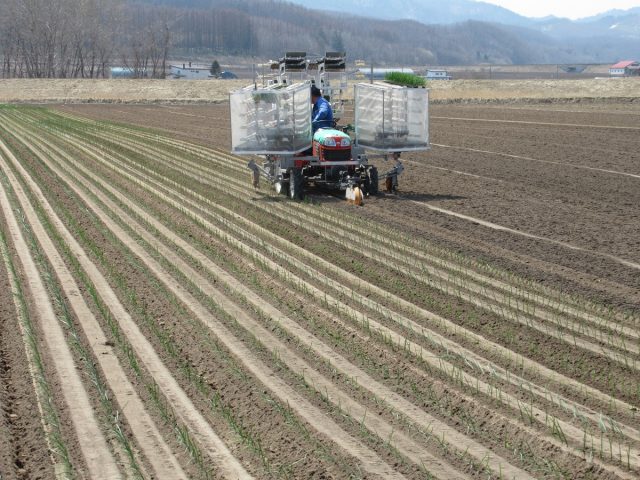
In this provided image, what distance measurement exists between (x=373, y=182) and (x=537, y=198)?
290 cm

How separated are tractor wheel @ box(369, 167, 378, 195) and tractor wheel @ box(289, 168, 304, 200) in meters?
1.26

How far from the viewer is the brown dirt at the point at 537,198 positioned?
1204 centimetres

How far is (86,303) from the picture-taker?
1041 cm

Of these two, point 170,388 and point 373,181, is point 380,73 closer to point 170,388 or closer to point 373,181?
point 373,181

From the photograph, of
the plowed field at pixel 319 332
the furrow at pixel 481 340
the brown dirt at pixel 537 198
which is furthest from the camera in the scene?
the brown dirt at pixel 537 198

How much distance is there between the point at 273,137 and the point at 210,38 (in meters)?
182

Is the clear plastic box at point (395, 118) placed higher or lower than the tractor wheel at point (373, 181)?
higher

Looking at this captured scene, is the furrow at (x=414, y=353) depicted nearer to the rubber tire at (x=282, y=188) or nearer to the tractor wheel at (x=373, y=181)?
the rubber tire at (x=282, y=188)

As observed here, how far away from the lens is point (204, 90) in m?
64.8

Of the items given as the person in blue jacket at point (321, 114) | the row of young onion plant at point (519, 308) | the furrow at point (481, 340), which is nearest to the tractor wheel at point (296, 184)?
the person in blue jacket at point (321, 114)

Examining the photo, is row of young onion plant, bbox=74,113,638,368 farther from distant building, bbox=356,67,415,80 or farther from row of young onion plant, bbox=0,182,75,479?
distant building, bbox=356,67,415,80

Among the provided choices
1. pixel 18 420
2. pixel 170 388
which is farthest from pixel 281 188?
pixel 18 420

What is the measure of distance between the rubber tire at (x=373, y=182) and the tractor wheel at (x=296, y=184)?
1.26 metres

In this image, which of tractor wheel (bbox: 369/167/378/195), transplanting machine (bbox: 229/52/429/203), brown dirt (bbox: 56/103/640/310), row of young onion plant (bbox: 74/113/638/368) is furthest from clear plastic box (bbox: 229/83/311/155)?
row of young onion plant (bbox: 74/113/638/368)
